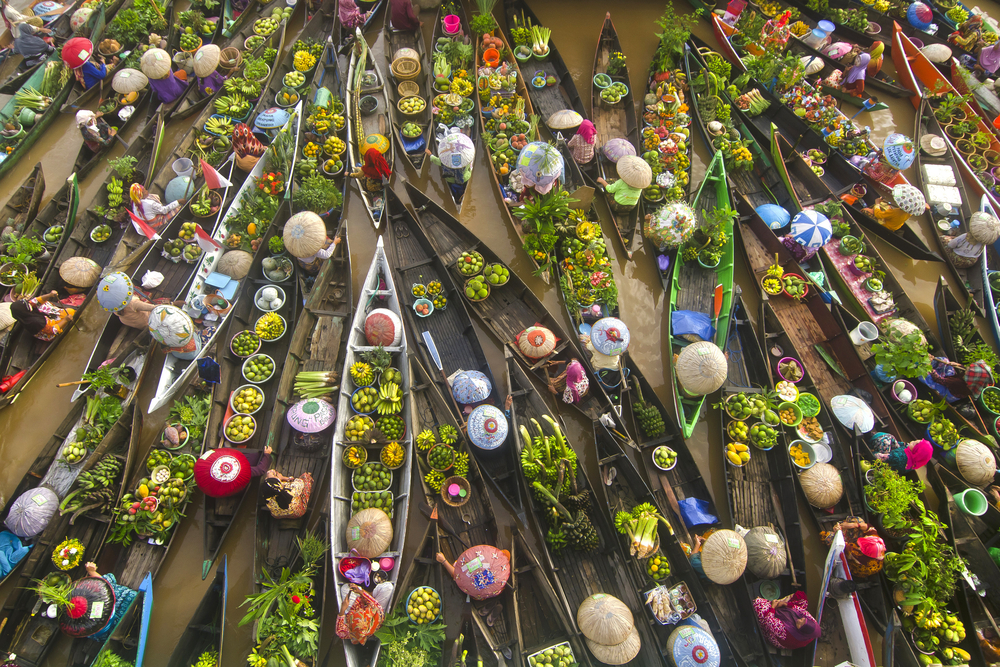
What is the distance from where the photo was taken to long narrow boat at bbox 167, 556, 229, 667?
26.6 feet

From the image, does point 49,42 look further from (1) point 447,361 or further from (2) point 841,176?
(2) point 841,176

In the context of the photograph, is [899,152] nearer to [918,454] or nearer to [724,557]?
[918,454]

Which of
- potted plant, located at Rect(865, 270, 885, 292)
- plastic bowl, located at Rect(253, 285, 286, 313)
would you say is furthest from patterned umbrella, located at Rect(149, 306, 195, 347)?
potted plant, located at Rect(865, 270, 885, 292)

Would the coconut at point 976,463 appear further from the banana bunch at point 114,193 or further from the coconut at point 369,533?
the banana bunch at point 114,193

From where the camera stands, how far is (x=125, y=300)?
10.5 meters

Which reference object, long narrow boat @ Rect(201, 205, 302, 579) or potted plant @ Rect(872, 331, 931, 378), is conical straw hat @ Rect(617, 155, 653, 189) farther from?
long narrow boat @ Rect(201, 205, 302, 579)

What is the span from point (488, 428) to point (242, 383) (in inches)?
220

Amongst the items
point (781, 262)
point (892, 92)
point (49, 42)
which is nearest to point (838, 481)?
point (781, 262)

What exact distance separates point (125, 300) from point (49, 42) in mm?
12515

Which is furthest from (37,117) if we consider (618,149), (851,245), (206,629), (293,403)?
(851,245)

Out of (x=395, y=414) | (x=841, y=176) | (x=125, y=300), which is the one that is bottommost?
(x=395, y=414)

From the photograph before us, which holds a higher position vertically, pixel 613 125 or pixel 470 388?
pixel 613 125

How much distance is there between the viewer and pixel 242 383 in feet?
35.0

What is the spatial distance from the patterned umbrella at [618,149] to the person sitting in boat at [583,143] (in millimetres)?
452
